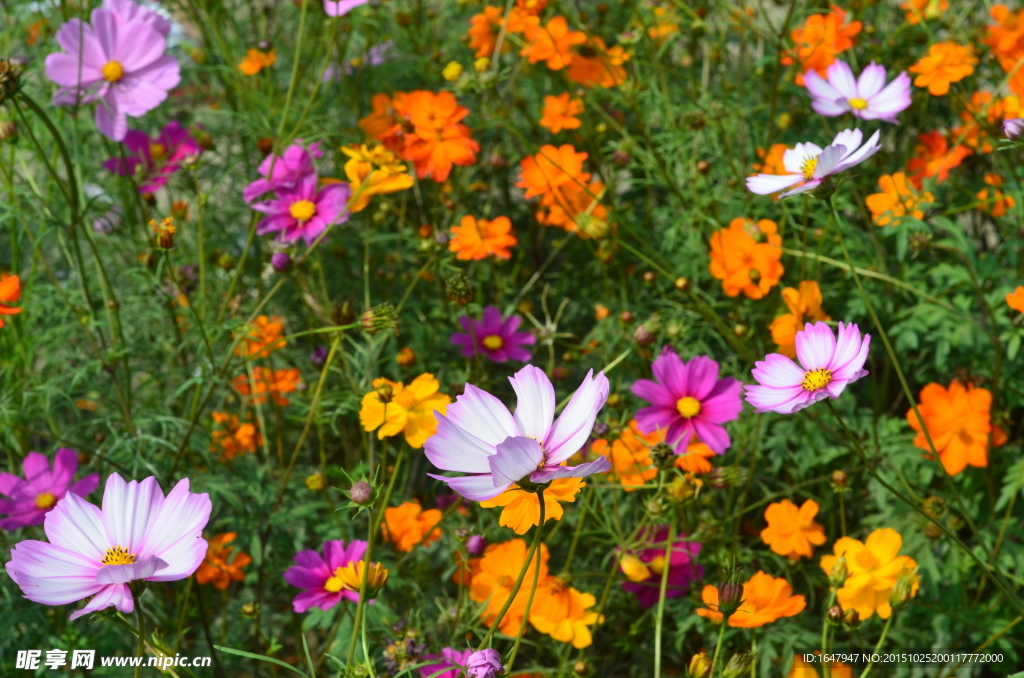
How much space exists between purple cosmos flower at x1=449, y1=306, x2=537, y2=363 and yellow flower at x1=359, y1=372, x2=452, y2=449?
23cm

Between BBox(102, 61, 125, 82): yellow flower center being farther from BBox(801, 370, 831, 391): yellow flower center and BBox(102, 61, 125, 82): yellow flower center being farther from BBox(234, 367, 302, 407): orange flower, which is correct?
BBox(801, 370, 831, 391): yellow flower center


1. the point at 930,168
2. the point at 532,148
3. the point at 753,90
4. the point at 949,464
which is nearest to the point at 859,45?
the point at 753,90

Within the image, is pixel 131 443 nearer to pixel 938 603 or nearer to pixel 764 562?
pixel 764 562

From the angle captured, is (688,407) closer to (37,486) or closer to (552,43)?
(552,43)

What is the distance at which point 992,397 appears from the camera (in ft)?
3.85

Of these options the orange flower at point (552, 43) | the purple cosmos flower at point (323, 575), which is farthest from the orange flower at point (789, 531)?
the orange flower at point (552, 43)

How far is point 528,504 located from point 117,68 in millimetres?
928

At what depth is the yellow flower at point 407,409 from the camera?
95 cm

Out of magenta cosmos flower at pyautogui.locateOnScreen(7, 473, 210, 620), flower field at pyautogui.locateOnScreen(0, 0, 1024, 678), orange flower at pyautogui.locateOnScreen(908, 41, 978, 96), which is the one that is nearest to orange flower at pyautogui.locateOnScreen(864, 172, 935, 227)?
flower field at pyautogui.locateOnScreen(0, 0, 1024, 678)

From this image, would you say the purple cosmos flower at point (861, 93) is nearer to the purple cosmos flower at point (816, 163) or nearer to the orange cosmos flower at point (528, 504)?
the purple cosmos flower at point (816, 163)

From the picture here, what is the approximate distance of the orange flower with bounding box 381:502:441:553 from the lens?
105cm

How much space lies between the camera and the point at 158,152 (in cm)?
140

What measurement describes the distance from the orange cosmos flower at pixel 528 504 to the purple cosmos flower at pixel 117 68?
0.83 m

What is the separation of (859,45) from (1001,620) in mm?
1041
